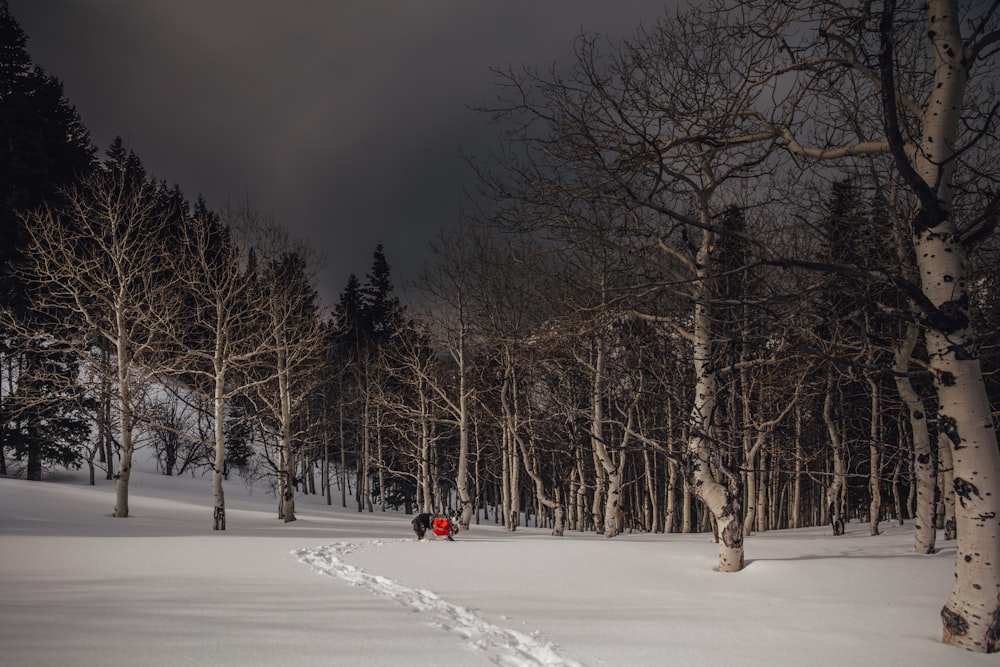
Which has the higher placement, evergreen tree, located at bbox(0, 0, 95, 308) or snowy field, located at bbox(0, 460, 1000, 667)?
evergreen tree, located at bbox(0, 0, 95, 308)

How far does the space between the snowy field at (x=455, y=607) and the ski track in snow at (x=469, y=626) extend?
0.09ft

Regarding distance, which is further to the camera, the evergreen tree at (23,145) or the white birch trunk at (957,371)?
the evergreen tree at (23,145)

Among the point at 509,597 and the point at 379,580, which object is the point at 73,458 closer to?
the point at 379,580

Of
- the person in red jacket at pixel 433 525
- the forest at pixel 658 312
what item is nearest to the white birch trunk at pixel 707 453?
the forest at pixel 658 312

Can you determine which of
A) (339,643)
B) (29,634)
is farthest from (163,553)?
(339,643)

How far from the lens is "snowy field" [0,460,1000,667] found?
4.86m

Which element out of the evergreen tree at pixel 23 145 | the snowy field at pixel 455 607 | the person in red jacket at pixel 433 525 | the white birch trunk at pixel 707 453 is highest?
the evergreen tree at pixel 23 145

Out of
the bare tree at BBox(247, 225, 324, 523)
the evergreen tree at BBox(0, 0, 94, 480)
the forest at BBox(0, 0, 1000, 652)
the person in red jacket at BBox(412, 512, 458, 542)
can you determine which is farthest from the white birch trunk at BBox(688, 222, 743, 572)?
the evergreen tree at BBox(0, 0, 94, 480)

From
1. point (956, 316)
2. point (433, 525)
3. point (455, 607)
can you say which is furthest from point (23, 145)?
point (956, 316)

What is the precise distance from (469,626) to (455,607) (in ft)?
3.24

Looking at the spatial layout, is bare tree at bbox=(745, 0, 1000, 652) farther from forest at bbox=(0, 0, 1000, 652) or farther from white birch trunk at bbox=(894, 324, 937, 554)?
white birch trunk at bbox=(894, 324, 937, 554)

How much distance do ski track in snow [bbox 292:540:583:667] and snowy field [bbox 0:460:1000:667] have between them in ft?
0.09

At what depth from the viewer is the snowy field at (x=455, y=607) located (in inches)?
191

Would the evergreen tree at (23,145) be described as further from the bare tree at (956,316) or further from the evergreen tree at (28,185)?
the bare tree at (956,316)
